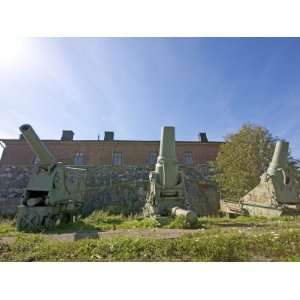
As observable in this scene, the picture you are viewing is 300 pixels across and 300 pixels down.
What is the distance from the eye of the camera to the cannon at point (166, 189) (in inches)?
369

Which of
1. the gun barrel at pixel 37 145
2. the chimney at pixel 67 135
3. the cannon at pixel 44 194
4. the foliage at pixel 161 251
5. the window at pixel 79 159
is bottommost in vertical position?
the foliage at pixel 161 251

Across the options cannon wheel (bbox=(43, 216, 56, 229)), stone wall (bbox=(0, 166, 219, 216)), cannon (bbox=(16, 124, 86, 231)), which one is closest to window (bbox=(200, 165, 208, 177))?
stone wall (bbox=(0, 166, 219, 216))

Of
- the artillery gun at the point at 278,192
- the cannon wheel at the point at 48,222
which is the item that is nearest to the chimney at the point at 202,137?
the artillery gun at the point at 278,192

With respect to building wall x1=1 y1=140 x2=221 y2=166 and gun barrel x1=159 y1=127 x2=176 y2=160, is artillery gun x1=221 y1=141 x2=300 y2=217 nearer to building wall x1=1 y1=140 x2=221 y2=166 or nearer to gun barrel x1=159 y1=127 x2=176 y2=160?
gun barrel x1=159 y1=127 x2=176 y2=160

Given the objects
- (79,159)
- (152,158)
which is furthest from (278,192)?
(79,159)

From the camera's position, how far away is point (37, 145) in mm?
9188

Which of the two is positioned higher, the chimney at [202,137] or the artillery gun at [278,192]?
the chimney at [202,137]

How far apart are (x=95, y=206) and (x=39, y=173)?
11.2 metres

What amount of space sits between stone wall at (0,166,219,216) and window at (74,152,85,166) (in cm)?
172

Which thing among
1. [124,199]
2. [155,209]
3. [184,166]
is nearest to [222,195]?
[184,166]

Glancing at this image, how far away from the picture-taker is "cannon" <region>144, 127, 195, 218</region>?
30.8 feet

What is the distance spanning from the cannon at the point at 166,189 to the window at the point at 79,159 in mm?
16666

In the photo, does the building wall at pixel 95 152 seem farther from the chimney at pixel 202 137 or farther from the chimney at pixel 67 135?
the chimney at pixel 202 137
